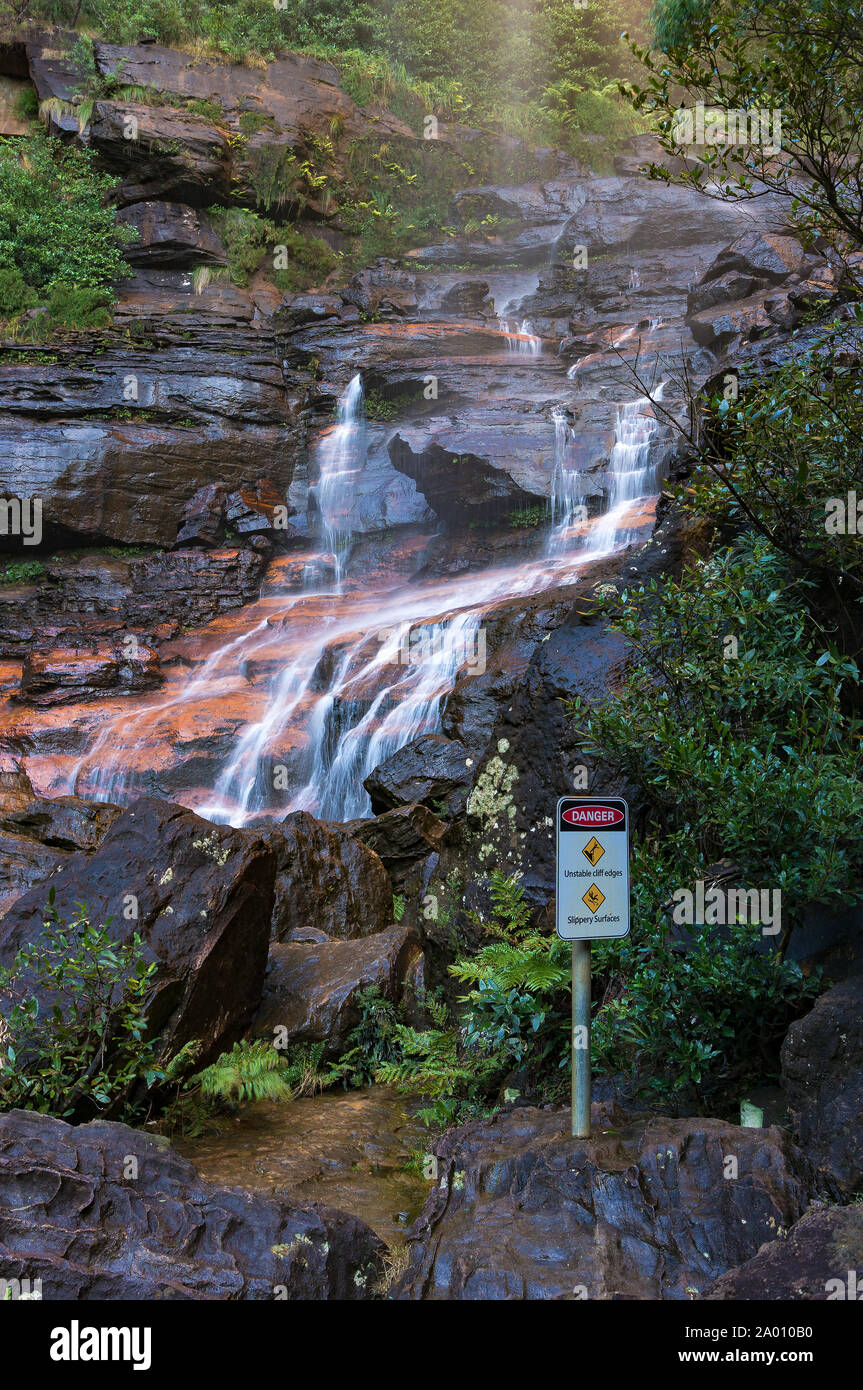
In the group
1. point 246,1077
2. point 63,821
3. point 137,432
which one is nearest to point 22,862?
point 63,821

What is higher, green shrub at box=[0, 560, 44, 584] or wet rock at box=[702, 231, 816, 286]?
wet rock at box=[702, 231, 816, 286]

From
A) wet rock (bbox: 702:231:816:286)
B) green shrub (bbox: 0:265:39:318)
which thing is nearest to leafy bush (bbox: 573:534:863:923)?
wet rock (bbox: 702:231:816:286)

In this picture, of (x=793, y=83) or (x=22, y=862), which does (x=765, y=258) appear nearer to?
(x=793, y=83)

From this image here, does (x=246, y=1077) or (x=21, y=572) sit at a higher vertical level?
(x=21, y=572)

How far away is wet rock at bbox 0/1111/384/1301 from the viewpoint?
3215 millimetres

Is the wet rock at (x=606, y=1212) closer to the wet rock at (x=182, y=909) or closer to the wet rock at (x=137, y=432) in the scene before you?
the wet rock at (x=182, y=909)

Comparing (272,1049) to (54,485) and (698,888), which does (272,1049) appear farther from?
(54,485)

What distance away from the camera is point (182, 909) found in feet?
20.7

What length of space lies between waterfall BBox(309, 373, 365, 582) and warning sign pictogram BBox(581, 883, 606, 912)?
58.0 ft

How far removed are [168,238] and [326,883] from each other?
21.4m

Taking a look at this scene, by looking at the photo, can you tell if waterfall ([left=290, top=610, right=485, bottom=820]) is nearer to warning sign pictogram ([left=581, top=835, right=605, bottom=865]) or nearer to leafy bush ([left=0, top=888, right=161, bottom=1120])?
leafy bush ([left=0, top=888, right=161, bottom=1120])

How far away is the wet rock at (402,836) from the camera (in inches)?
404

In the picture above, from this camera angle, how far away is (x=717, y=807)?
4395 mm
